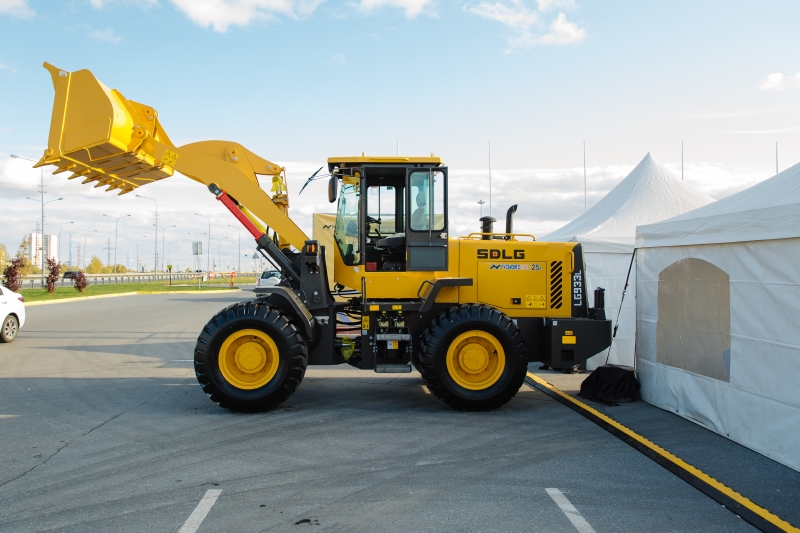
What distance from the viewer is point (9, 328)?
14047 millimetres

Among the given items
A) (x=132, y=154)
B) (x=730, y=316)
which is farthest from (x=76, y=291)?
(x=730, y=316)

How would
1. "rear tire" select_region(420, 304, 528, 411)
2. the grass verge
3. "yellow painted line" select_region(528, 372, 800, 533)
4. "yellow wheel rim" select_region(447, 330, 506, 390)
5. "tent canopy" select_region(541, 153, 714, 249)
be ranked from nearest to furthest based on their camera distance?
"yellow painted line" select_region(528, 372, 800, 533) < "rear tire" select_region(420, 304, 528, 411) < "yellow wheel rim" select_region(447, 330, 506, 390) < "tent canopy" select_region(541, 153, 714, 249) < the grass verge

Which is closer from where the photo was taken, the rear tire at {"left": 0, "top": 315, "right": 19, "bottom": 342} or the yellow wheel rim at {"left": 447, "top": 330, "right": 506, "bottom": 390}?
the yellow wheel rim at {"left": 447, "top": 330, "right": 506, "bottom": 390}

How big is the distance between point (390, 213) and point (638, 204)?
6941 mm

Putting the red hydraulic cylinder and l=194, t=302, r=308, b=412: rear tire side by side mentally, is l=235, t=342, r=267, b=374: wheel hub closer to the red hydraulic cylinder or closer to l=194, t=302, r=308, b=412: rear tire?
l=194, t=302, r=308, b=412: rear tire

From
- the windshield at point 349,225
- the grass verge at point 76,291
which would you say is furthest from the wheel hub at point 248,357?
the grass verge at point 76,291

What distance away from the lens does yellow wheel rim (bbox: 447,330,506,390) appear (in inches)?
308

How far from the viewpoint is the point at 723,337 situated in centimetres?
679

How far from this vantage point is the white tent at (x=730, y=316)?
18.9 feet

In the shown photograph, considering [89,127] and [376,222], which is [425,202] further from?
[89,127]

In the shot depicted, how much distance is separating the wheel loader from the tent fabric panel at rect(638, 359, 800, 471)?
0.87m

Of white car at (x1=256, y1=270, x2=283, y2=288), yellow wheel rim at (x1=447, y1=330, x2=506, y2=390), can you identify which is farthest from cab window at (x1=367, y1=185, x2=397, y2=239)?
white car at (x1=256, y1=270, x2=283, y2=288)

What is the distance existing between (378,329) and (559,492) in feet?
11.9

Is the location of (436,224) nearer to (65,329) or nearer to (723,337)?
(723,337)
